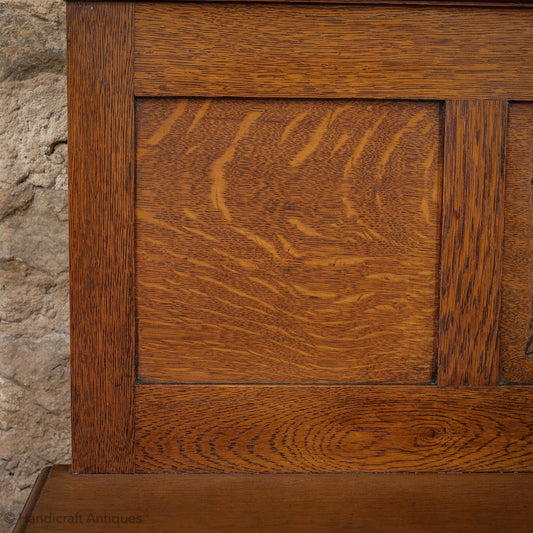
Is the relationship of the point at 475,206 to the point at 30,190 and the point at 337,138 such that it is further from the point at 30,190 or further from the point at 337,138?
the point at 30,190

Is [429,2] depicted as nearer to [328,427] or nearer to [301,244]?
[301,244]

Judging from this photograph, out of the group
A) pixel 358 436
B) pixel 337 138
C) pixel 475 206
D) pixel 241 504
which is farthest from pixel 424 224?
pixel 241 504

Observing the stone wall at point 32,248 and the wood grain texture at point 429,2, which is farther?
the stone wall at point 32,248

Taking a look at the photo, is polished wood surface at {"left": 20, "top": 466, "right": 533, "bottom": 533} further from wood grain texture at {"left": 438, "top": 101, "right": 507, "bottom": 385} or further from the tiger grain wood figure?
wood grain texture at {"left": 438, "top": 101, "right": 507, "bottom": 385}

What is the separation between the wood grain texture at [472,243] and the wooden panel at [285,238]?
0.09 ft

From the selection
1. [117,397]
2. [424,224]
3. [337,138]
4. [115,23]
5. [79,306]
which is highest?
[115,23]

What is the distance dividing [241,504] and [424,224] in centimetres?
58

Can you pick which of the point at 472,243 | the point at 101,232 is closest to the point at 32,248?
the point at 101,232

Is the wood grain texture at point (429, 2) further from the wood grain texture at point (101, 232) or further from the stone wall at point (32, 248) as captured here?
the stone wall at point (32, 248)

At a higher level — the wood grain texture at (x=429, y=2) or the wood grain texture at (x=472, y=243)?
the wood grain texture at (x=429, y=2)

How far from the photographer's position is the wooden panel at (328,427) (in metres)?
0.97

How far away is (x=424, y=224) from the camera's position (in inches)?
38.8

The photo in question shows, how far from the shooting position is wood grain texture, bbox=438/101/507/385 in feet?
3.17

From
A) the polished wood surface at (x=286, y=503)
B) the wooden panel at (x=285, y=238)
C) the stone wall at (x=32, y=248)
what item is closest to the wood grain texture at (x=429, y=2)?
the wooden panel at (x=285, y=238)
